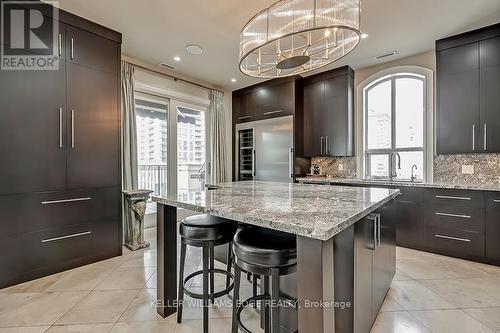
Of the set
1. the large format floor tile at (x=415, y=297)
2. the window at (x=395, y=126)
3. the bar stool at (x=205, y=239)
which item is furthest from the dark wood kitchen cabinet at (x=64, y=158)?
the window at (x=395, y=126)

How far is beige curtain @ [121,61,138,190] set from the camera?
3.56 meters

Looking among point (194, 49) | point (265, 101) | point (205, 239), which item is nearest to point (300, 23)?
point (205, 239)

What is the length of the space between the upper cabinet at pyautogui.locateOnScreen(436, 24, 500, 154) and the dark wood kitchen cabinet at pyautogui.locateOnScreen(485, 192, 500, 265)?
642 millimetres

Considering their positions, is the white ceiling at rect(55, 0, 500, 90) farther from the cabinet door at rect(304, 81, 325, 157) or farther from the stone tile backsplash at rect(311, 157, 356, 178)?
the stone tile backsplash at rect(311, 157, 356, 178)

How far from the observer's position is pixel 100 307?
1.98 meters

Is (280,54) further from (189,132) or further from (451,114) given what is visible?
(189,132)

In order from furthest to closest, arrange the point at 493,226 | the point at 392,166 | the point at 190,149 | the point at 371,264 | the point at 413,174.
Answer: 1. the point at 190,149
2. the point at 392,166
3. the point at 413,174
4. the point at 493,226
5. the point at 371,264

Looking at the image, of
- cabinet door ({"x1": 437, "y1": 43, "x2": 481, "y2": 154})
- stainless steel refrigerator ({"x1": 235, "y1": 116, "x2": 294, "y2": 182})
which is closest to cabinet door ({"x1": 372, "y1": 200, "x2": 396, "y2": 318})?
cabinet door ({"x1": 437, "y1": 43, "x2": 481, "y2": 154})

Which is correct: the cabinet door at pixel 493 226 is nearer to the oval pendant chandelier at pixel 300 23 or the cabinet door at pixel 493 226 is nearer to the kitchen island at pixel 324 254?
the kitchen island at pixel 324 254

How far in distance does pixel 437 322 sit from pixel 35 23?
14.7ft

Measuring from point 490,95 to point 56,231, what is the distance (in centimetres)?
533

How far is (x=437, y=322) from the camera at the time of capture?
1.81 m

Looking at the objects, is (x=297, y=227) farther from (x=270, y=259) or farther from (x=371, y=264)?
(x=371, y=264)

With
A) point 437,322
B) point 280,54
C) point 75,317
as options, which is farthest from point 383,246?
point 75,317
